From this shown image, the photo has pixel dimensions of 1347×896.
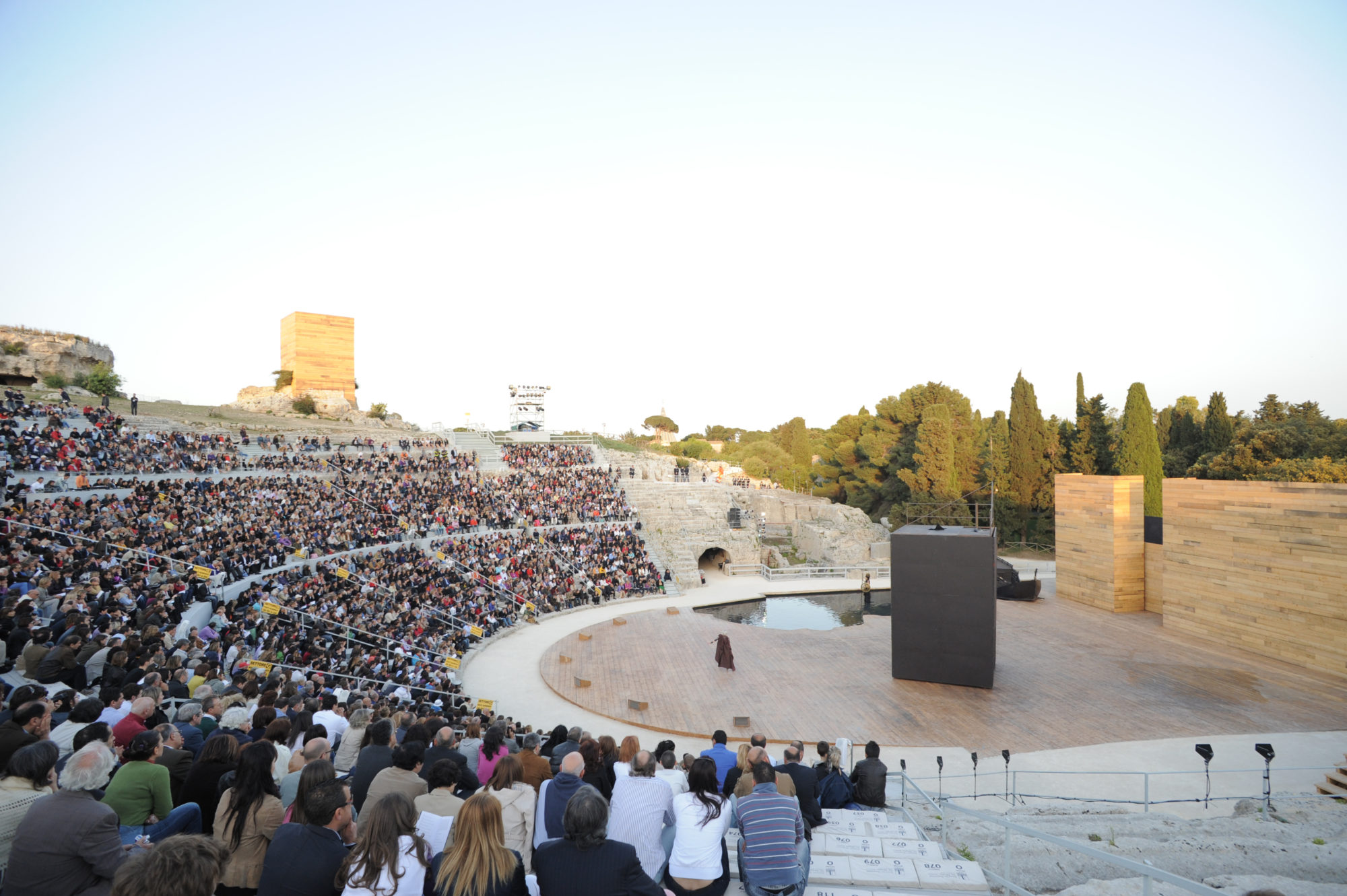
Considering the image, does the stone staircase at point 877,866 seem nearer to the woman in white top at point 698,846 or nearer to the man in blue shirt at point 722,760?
the woman in white top at point 698,846

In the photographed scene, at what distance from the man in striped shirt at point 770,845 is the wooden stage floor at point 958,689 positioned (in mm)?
9605

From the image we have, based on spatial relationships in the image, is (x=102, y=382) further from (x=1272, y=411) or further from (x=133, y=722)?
(x=1272, y=411)

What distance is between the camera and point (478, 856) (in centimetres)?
293

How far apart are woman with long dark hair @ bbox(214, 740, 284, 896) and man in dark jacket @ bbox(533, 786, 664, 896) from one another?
2.01 ft

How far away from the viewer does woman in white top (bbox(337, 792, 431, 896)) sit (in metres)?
2.96

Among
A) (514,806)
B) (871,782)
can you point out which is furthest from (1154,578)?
(514,806)

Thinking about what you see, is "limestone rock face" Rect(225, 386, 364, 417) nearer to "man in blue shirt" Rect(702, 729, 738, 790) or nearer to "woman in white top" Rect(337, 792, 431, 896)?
"man in blue shirt" Rect(702, 729, 738, 790)

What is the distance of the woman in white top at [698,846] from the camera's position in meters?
4.03

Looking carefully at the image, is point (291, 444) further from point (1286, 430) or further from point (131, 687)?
point (1286, 430)

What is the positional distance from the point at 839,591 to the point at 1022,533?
15.9 metres

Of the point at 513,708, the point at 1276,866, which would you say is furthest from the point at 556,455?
the point at 1276,866

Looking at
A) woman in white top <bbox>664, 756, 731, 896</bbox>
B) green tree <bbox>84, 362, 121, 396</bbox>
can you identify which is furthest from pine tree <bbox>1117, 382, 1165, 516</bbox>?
green tree <bbox>84, 362, 121, 396</bbox>

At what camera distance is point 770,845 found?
4.04m

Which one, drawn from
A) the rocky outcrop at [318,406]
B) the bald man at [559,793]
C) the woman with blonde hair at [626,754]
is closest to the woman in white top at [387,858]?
the bald man at [559,793]
